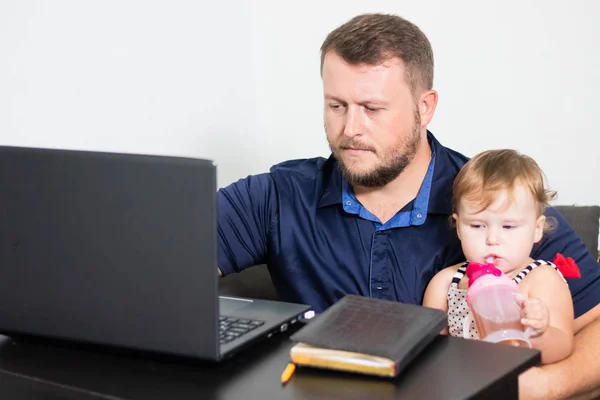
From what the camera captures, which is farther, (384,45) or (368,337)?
(384,45)

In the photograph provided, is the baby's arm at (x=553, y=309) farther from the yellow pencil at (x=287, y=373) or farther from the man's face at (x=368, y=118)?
the yellow pencil at (x=287, y=373)

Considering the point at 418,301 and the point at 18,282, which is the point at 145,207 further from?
the point at 418,301

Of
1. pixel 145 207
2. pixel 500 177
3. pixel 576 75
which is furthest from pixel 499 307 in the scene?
pixel 576 75

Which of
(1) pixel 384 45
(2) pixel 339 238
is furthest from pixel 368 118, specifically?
(2) pixel 339 238

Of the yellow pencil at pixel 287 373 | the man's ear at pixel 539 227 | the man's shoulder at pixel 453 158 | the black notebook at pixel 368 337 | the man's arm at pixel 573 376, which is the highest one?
the man's shoulder at pixel 453 158

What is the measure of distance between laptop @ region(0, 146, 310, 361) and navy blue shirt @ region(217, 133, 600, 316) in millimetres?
724

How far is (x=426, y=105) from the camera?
203 centimetres

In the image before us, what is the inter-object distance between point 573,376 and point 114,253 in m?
0.94

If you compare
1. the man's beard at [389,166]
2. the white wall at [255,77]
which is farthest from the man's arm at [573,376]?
the white wall at [255,77]

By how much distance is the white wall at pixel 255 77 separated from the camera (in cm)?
208

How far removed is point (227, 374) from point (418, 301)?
0.87 meters

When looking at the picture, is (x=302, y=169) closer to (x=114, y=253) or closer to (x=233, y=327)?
(x=233, y=327)

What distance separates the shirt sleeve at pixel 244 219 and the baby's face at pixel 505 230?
542mm

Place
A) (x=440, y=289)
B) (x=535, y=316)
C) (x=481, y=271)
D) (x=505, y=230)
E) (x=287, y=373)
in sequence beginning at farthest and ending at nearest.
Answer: (x=440, y=289) < (x=505, y=230) < (x=481, y=271) < (x=535, y=316) < (x=287, y=373)
